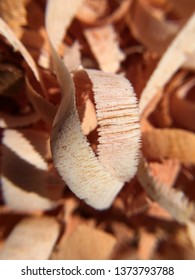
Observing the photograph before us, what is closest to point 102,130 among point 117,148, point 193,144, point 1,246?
point 117,148

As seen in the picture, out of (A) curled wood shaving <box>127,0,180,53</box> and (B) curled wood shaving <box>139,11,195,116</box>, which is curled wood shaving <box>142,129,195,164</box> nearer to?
(B) curled wood shaving <box>139,11,195,116</box>

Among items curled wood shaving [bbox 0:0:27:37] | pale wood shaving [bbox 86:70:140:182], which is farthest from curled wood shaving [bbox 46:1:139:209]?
curled wood shaving [bbox 0:0:27:37]

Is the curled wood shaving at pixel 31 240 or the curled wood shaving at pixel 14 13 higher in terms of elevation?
the curled wood shaving at pixel 14 13

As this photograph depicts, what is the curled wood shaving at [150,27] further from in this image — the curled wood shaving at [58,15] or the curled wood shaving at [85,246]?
the curled wood shaving at [85,246]

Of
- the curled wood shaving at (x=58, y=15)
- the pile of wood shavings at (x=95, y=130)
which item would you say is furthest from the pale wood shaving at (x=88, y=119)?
the curled wood shaving at (x=58, y=15)

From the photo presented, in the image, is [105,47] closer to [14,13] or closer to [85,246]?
[14,13]

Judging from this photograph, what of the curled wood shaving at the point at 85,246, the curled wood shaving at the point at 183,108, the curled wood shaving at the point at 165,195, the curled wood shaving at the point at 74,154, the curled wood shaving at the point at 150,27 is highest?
the curled wood shaving at the point at 150,27

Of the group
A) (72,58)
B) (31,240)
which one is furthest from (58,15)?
(31,240)
